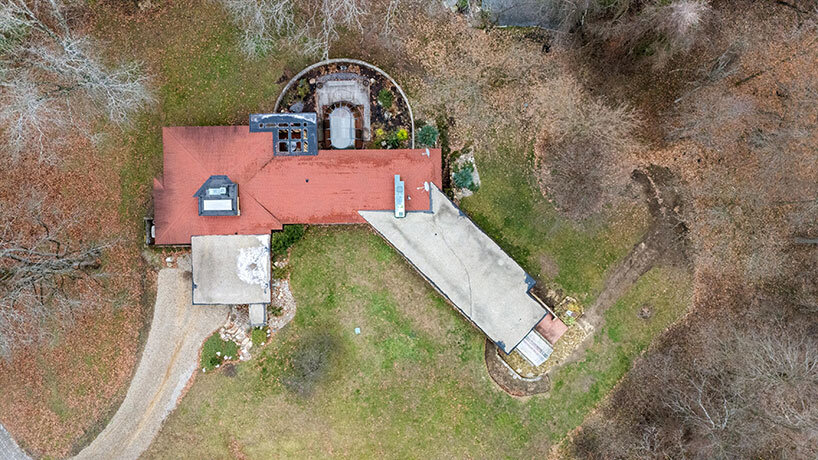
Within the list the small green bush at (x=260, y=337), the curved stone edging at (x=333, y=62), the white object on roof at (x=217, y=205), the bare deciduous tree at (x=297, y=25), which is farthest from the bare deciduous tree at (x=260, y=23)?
the small green bush at (x=260, y=337)

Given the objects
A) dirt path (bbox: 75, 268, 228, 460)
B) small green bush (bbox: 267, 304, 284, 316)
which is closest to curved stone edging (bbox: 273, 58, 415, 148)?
small green bush (bbox: 267, 304, 284, 316)

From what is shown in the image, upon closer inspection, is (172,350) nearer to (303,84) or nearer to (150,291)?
(150,291)

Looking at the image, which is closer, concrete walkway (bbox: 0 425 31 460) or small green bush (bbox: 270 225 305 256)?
small green bush (bbox: 270 225 305 256)

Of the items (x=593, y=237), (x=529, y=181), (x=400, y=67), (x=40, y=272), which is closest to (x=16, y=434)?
(x=40, y=272)

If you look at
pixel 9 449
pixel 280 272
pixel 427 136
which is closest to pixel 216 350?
pixel 280 272

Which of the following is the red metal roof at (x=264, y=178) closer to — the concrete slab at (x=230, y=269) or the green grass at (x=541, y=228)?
the concrete slab at (x=230, y=269)

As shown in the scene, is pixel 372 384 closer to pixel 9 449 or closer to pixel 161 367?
pixel 161 367

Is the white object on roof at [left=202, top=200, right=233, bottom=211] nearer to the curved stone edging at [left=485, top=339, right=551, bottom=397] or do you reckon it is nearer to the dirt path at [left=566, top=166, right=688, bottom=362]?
the curved stone edging at [left=485, top=339, right=551, bottom=397]
